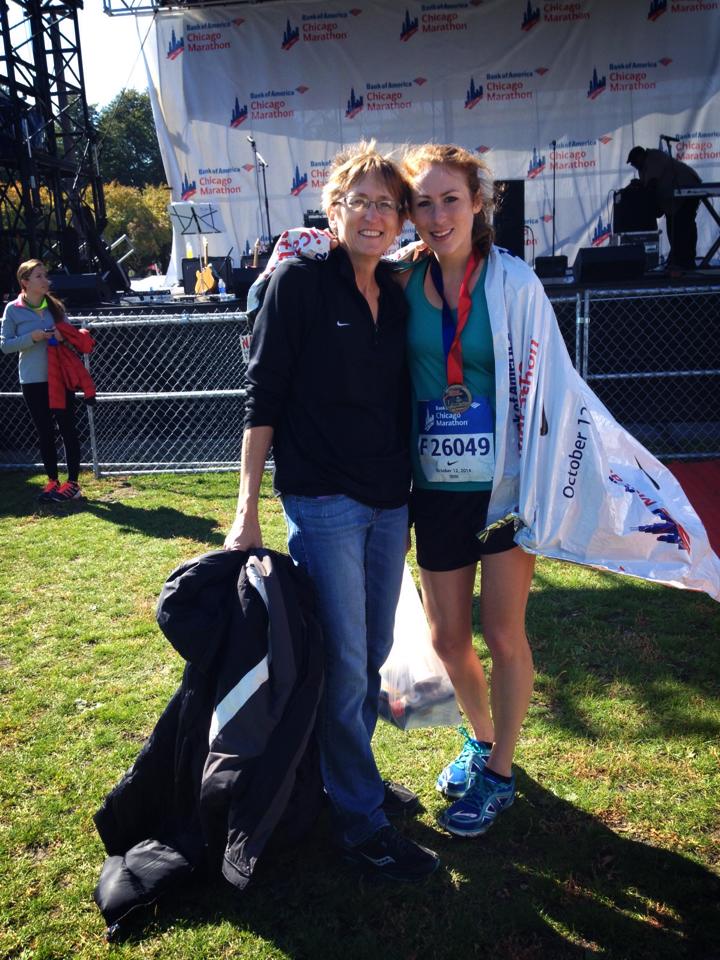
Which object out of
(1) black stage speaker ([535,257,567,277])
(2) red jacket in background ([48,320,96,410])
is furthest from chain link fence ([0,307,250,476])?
(1) black stage speaker ([535,257,567,277])

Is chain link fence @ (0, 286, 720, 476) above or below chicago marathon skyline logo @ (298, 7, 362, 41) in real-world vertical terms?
below

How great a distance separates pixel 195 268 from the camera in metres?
15.0

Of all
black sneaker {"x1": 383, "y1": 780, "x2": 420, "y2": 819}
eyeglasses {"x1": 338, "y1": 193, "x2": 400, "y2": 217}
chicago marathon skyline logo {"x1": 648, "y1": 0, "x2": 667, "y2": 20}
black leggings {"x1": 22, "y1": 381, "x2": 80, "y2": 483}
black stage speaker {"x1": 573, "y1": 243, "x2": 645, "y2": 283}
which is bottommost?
black sneaker {"x1": 383, "y1": 780, "x2": 420, "y2": 819}

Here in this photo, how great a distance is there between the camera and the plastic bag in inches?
106

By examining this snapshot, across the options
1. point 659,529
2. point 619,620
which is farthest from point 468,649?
point 619,620

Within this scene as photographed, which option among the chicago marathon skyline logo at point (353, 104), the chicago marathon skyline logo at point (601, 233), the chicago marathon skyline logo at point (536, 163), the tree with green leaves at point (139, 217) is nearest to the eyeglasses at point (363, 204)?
the chicago marathon skyline logo at point (601, 233)

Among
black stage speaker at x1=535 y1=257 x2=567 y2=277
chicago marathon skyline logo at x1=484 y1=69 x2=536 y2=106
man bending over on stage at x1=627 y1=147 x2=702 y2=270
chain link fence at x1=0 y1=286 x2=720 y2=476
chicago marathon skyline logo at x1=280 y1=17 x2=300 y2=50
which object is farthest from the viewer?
chicago marathon skyline logo at x1=280 y1=17 x2=300 y2=50

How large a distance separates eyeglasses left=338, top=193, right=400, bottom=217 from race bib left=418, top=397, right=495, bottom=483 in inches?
21.8

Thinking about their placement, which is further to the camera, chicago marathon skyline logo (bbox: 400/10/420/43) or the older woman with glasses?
chicago marathon skyline logo (bbox: 400/10/420/43)

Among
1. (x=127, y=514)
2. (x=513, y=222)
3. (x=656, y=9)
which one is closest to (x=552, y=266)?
(x=513, y=222)

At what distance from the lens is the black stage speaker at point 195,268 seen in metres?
14.2

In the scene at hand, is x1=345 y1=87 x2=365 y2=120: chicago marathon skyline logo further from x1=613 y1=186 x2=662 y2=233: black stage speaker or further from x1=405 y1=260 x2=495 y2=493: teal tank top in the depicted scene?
x1=405 y1=260 x2=495 y2=493: teal tank top

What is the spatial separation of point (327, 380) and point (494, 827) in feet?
5.06

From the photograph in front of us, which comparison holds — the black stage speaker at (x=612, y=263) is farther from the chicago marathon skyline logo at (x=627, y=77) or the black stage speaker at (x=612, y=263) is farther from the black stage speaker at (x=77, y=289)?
the chicago marathon skyline logo at (x=627, y=77)
